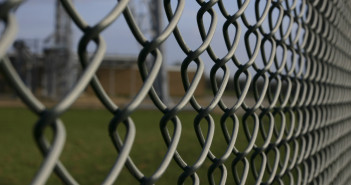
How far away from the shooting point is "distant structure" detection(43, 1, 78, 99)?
850 inches

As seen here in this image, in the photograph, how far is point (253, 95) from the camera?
121cm

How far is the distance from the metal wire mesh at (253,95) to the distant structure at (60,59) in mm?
19614

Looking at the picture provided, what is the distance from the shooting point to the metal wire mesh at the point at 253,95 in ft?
1.56

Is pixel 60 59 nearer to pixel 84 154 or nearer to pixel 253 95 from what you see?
pixel 84 154

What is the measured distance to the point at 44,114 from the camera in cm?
43

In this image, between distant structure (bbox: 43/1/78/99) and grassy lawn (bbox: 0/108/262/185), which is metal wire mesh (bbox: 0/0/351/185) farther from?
distant structure (bbox: 43/1/78/99)

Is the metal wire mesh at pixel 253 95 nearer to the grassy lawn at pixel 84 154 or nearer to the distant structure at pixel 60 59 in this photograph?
the grassy lawn at pixel 84 154

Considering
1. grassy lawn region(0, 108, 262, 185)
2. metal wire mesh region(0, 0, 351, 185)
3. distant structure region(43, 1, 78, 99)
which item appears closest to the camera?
metal wire mesh region(0, 0, 351, 185)

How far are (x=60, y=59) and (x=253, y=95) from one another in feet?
70.7

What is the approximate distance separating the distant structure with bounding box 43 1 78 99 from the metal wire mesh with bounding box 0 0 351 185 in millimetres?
19614

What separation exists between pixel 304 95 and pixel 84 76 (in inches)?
49.0

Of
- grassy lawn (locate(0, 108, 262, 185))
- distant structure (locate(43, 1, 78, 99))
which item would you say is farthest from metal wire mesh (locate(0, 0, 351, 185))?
distant structure (locate(43, 1, 78, 99))

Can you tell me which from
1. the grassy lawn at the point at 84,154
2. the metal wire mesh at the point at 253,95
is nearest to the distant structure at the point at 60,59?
the grassy lawn at the point at 84,154

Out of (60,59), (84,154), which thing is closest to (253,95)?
(84,154)
